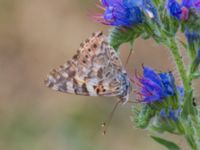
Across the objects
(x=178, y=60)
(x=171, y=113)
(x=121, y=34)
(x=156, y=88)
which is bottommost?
(x=171, y=113)

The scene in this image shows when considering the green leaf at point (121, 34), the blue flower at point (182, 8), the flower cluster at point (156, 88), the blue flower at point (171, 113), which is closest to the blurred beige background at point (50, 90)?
the blue flower at point (171, 113)

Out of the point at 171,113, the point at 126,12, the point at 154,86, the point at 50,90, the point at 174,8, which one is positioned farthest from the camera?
the point at 50,90

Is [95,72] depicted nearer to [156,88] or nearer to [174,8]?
[156,88]

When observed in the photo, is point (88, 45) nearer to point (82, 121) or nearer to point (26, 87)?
point (82, 121)

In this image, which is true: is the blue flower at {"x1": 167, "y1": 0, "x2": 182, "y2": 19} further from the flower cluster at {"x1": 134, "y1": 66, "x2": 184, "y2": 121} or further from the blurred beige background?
the blurred beige background

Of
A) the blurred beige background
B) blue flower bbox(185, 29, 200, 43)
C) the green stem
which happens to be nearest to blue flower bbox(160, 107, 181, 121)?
the green stem

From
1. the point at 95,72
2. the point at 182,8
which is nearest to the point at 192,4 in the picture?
the point at 182,8
